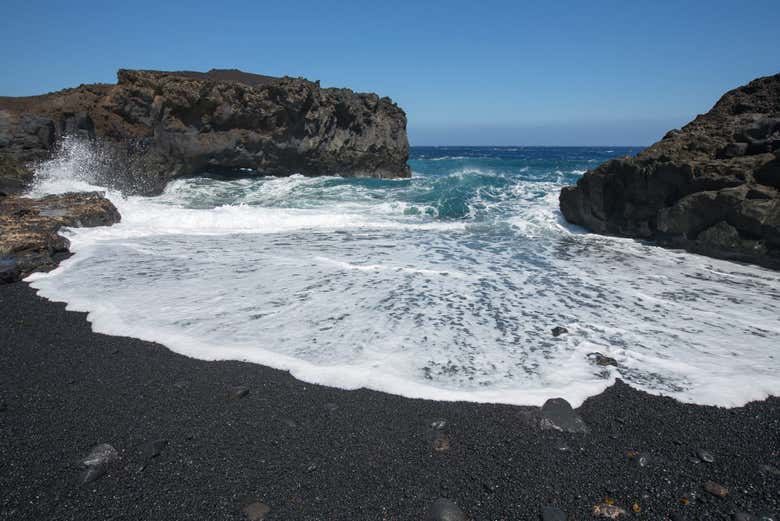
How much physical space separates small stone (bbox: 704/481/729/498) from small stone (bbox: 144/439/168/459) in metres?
2.90

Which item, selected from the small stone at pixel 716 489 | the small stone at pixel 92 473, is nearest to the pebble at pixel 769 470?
the small stone at pixel 716 489

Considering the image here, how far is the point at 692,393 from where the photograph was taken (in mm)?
3131

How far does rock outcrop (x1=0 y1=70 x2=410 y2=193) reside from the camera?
1391cm

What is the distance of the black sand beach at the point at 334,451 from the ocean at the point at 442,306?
0.90 feet

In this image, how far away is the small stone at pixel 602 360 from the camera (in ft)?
11.6

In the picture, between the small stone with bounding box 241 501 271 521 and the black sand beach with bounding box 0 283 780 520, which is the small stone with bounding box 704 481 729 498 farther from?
the small stone with bounding box 241 501 271 521

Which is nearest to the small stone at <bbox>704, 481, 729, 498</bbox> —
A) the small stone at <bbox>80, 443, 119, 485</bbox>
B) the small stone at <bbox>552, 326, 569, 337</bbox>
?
the small stone at <bbox>552, 326, 569, 337</bbox>

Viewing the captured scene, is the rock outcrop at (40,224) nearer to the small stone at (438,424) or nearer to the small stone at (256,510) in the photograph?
the small stone at (256,510)

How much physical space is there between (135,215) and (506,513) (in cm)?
1106

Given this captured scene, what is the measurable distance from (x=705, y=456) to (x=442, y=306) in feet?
8.89

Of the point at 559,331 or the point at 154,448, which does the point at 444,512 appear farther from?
the point at 559,331

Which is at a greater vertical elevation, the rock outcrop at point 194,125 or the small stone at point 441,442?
the rock outcrop at point 194,125

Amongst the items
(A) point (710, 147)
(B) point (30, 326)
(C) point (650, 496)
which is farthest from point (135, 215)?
(A) point (710, 147)

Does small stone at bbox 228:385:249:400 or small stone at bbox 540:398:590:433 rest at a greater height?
small stone at bbox 228:385:249:400
